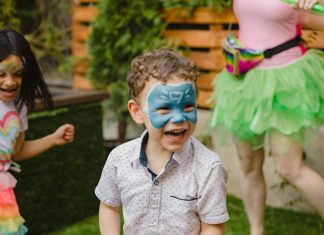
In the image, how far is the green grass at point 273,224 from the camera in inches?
141

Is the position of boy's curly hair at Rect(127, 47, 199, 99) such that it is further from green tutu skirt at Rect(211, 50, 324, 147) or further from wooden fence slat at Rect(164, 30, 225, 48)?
wooden fence slat at Rect(164, 30, 225, 48)

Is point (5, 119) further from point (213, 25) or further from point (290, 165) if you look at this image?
point (213, 25)

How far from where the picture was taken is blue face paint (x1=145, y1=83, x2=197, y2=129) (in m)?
1.93

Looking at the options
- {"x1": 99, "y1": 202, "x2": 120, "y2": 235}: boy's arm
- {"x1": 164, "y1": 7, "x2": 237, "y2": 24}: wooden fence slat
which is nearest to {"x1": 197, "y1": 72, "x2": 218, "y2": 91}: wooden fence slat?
{"x1": 164, "y1": 7, "x2": 237, "y2": 24}: wooden fence slat

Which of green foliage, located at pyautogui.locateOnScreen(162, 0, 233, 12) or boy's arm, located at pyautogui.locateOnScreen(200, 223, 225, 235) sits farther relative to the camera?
green foliage, located at pyautogui.locateOnScreen(162, 0, 233, 12)

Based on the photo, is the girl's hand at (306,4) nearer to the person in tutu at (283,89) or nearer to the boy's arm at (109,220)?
the person in tutu at (283,89)

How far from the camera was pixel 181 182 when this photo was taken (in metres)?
1.99

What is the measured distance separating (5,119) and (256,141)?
3.82 feet

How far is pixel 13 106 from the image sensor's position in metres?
2.75

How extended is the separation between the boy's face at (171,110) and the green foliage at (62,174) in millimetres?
1504

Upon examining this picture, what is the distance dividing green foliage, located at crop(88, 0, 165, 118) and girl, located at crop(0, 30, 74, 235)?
1.87 metres

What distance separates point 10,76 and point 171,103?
967mm

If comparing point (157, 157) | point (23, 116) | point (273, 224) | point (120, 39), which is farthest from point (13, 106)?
point (120, 39)

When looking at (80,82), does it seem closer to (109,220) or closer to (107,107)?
(107,107)
